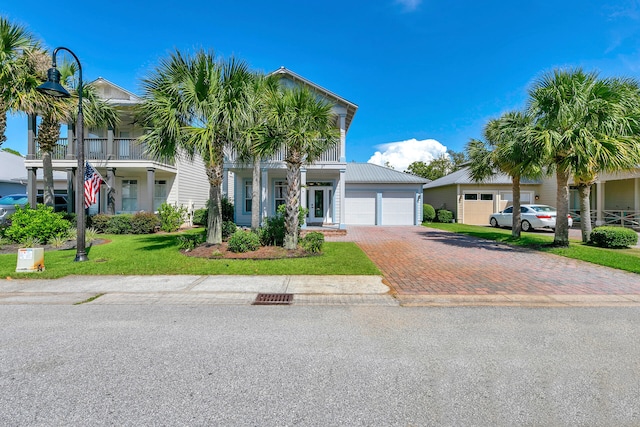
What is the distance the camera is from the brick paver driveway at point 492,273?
6379mm

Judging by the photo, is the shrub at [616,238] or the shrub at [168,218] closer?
the shrub at [616,238]

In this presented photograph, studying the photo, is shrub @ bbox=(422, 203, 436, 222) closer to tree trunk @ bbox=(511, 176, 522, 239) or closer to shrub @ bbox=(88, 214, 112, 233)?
tree trunk @ bbox=(511, 176, 522, 239)

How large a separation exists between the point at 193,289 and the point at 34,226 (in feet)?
31.2

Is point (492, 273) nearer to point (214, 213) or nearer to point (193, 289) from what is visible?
point (193, 289)

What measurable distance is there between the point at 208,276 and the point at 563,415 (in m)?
6.68

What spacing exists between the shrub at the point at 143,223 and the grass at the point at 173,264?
5.36 metres

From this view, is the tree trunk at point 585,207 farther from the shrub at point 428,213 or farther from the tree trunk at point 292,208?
the shrub at point 428,213

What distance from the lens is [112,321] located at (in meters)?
4.66

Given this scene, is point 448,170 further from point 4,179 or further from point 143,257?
point 4,179

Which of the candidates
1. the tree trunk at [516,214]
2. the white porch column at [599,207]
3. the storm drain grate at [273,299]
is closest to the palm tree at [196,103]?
the storm drain grate at [273,299]

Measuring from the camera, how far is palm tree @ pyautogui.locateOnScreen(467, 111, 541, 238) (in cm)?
1131

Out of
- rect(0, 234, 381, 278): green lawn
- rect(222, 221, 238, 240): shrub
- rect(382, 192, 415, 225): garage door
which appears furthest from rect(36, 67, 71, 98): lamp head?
rect(382, 192, 415, 225): garage door

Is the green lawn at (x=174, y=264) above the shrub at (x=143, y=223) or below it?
below

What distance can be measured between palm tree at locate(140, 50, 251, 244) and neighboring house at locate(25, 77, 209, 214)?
6.34 meters
